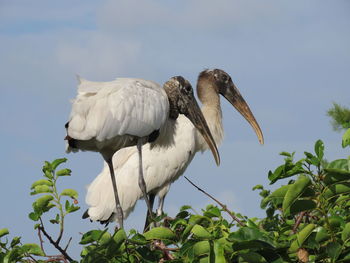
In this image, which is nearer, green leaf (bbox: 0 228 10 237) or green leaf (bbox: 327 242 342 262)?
green leaf (bbox: 327 242 342 262)

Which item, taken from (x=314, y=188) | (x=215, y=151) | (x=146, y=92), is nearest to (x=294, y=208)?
(x=314, y=188)

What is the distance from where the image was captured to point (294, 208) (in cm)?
205

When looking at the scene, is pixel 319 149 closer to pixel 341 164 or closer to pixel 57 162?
pixel 341 164

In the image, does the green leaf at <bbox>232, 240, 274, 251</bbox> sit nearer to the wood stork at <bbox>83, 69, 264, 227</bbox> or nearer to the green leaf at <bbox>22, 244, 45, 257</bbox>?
the green leaf at <bbox>22, 244, 45, 257</bbox>

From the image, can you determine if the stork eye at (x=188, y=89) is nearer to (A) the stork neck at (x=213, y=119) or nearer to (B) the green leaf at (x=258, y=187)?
(A) the stork neck at (x=213, y=119)

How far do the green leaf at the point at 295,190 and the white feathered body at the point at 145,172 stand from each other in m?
5.69

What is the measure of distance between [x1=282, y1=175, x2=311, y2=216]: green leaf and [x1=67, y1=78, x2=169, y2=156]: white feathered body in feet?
10.9

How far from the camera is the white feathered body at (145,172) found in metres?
7.74

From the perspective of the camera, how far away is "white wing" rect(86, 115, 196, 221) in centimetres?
774

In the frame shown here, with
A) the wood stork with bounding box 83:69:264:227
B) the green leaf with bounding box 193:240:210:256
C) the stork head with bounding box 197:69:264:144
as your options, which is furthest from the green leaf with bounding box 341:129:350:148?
the stork head with bounding box 197:69:264:144

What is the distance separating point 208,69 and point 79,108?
4.11 m

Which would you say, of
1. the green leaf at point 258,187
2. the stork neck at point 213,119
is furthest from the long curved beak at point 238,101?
the green leaf at point 258,187

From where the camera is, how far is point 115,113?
5395 millimetres

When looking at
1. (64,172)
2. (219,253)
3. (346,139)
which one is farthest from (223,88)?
(219,253)
